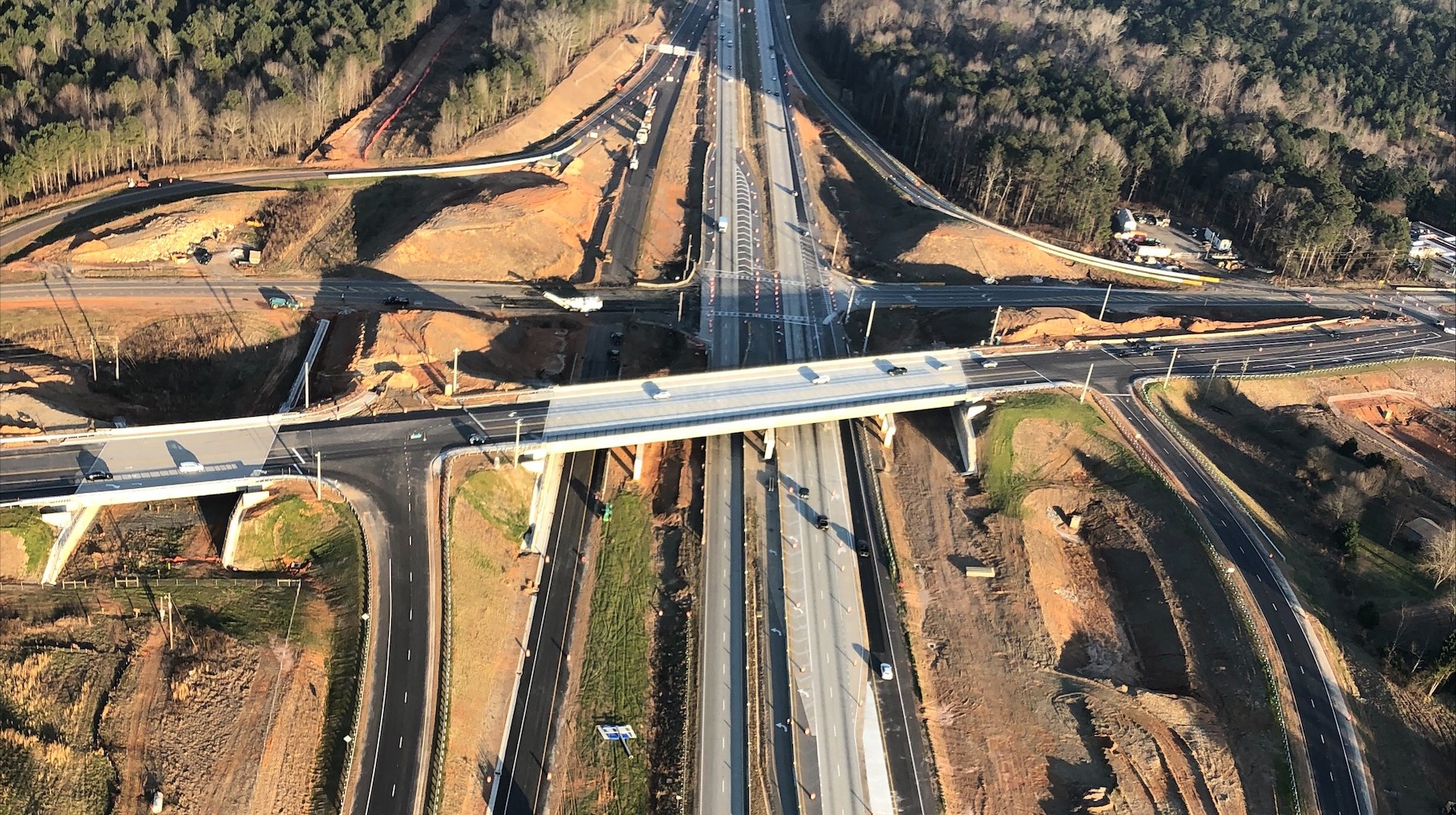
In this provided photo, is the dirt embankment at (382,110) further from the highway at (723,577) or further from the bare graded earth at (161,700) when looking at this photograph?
the bare graded earth at (161,700)

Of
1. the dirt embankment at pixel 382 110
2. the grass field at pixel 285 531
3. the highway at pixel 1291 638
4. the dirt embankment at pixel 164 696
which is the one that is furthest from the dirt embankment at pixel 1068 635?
the dirt embankment at pixel 382 110

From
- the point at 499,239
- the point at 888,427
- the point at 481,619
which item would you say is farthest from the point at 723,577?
the point at 499,239

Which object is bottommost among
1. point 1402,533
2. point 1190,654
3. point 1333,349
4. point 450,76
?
point 1190,654

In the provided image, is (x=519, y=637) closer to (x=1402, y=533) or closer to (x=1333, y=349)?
(x=1402, y=533)

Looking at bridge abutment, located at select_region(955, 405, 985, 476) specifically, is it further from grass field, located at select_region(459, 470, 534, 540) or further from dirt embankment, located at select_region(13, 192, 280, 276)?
dirt embankment, located at select_region(13, 192, 280, 276)

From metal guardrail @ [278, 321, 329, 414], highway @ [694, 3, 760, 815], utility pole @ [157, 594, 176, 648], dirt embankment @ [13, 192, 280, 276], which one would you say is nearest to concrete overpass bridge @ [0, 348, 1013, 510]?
highway @ [694, 3, 760, 815]

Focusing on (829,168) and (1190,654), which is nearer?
(1190,654)

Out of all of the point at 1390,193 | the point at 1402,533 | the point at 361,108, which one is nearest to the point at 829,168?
the point at 361,108

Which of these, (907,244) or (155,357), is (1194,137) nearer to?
(907,244)
